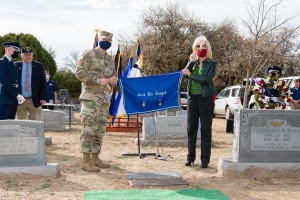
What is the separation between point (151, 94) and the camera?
21.3 ft

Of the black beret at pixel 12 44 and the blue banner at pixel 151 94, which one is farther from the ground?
the black beret at pixel 12 44

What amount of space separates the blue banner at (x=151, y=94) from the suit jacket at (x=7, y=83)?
1.77 m

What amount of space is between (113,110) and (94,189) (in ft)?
17.5

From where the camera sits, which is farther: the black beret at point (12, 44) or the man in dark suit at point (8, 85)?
the black beret at point (12, 44)

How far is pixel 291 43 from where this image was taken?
2822 cm

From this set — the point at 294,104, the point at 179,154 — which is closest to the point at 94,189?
the point at 179,154

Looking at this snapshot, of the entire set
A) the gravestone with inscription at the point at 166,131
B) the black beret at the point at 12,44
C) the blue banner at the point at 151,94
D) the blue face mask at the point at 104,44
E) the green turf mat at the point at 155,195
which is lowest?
the green turf mat at the point at 155,195

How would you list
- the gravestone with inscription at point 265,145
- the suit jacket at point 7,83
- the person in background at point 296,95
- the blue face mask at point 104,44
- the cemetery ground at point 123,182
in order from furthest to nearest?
the person in background at point 296,95 < the suit jacket at point 7,83 < the blue face mask at point 104,44 < the gravestone with inscription at point 265,145 < the cemetery ground at point 123,182

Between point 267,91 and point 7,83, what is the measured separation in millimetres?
4682

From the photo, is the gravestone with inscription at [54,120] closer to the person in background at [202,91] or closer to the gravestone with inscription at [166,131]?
the gravestone with inscription at [166,131]

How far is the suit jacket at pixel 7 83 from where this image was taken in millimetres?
6172

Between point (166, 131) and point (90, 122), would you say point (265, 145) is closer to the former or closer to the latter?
point (90, 122)

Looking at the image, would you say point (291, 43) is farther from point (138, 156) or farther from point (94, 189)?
point (94, 189)

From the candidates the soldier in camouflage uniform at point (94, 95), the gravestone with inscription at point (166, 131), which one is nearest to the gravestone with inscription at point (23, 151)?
the soldier in camouflage uniform at point (94, 95)
